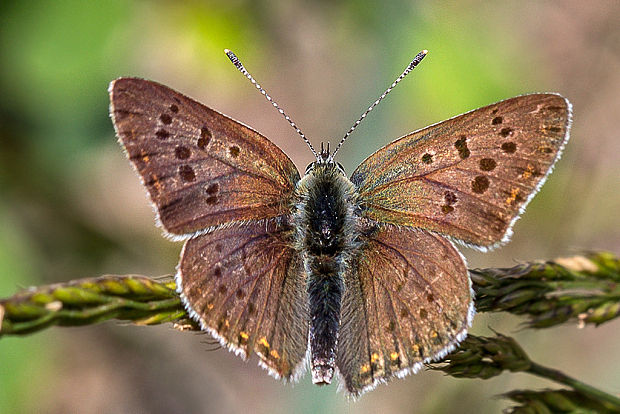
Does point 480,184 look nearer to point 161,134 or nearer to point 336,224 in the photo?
point 336,224

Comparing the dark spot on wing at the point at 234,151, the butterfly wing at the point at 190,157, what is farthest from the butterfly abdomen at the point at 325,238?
the dark spot on wing at the point at 234,151

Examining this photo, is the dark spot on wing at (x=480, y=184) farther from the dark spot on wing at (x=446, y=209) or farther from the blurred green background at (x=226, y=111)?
the blurred green background at (x=226, y=111)

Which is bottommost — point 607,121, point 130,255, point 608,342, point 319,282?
point 319,282

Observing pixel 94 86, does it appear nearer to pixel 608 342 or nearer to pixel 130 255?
pixel 130 255

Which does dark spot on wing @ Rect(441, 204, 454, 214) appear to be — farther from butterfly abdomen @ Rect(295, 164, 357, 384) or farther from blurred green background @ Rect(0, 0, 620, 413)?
blurred green background @ Rect(0, 0, 620, 413)

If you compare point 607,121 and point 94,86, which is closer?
point 94,86

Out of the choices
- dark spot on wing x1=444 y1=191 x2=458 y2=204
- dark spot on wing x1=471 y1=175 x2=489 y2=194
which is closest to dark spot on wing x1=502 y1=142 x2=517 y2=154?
dark spot on wing x1=471 y1=175 x2=489 y2=194

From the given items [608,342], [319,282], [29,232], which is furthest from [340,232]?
[608,342]
